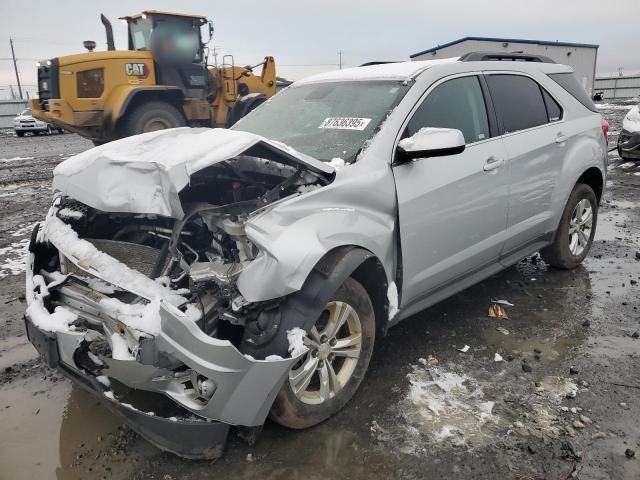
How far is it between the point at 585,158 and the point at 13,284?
5.17m

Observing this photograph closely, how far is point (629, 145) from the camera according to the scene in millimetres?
10086

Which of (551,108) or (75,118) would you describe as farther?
(75,118)

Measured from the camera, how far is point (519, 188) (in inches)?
149

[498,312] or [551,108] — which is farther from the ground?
[551,108]

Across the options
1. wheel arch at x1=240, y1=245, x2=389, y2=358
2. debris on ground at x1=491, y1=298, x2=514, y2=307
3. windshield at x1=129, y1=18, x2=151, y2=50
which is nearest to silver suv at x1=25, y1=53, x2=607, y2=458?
wheel arch at x1=240, y1=245, x2=389, y2=358

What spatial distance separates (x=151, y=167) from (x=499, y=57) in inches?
119

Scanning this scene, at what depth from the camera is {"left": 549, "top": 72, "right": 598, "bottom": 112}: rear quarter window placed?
14.8 ft

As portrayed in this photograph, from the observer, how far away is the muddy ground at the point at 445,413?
2.47 m

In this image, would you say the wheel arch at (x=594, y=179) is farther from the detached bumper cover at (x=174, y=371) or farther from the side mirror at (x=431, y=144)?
the detached bumper cover at (x=174, y=371)

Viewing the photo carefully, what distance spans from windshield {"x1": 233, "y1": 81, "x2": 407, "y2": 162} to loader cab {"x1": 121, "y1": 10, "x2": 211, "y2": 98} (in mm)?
7882

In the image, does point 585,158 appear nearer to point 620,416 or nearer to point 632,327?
point 632,327

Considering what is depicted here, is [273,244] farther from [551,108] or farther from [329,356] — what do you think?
[551,108]

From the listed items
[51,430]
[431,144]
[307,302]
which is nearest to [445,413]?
[307,302]

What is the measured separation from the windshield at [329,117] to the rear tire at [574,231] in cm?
215
